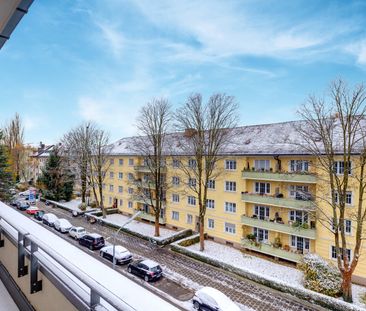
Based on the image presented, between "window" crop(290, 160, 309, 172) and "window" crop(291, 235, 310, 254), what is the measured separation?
3.17m

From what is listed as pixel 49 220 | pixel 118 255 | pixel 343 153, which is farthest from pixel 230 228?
pixel 49 220

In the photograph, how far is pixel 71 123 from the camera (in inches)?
888

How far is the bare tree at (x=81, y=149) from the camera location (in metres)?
19.4

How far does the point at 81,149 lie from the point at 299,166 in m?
15.8

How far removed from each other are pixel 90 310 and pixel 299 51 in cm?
995

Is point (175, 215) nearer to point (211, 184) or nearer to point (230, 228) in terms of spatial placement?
point (211, 184)

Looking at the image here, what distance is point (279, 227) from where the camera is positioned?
11555 millimetres

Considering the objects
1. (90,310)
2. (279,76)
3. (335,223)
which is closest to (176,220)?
(335,223)

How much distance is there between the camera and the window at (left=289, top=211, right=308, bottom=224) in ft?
37.0

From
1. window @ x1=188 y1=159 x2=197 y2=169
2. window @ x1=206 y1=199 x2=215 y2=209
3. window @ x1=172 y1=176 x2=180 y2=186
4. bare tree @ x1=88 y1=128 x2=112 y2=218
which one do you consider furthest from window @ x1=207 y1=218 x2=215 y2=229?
bare tree @ x1=88 y1=128 x2=112 y2=218

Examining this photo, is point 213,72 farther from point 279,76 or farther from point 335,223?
point 335,223

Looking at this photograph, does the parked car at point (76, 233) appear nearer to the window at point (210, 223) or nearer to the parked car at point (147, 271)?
the parked car at point (147, 271)

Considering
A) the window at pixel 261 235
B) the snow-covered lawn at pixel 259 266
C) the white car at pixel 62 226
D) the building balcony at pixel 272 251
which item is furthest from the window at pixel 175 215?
the white car at pixel 62 226

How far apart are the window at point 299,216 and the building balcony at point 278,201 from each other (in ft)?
1.94
